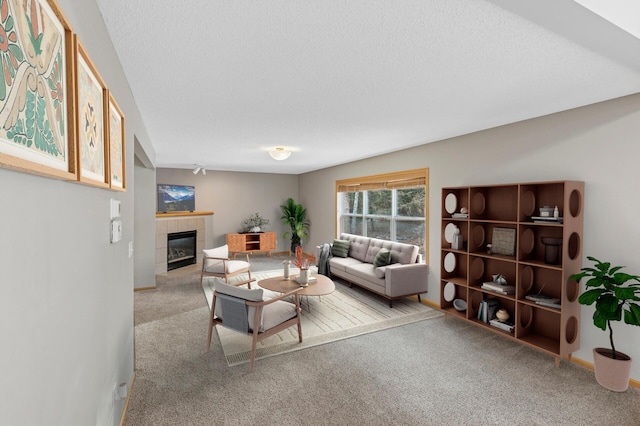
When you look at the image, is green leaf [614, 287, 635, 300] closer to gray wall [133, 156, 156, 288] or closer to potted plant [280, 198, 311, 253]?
gray wall [133, 156, 156, 288]

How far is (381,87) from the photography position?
7.94 ft

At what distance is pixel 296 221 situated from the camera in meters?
8.56

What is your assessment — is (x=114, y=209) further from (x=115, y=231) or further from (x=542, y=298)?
(x=542, y=298)

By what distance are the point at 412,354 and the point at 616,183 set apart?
96.9 inches

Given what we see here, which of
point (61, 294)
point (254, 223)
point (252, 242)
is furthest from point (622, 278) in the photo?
point (254, 223)

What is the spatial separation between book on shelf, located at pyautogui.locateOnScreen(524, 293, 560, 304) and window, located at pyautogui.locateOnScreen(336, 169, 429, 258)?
1.68 m

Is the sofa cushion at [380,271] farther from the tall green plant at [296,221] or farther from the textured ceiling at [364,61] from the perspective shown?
the tall green plant at [296,221]

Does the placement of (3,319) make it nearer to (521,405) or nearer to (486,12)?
(486,12)

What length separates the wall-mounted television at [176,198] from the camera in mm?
7234

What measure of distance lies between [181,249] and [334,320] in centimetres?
471

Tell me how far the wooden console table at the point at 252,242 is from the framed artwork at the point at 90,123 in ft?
22.4

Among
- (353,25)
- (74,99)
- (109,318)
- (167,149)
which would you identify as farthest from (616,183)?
(167,149)

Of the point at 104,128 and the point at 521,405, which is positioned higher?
the point at 104,128

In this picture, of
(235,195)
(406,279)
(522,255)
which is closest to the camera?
(522,255)
